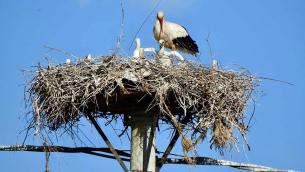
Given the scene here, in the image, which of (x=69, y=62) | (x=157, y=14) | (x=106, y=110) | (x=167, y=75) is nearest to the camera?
(x=167, y=75)

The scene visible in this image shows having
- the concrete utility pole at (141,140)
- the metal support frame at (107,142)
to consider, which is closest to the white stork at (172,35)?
the concrete utility pole at (141,140)

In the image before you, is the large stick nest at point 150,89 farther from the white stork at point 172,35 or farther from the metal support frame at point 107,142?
the white stork at point 172,35

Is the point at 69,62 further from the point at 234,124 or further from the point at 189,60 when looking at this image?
the point at 234,124

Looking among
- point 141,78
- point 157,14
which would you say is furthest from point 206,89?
point 157,14

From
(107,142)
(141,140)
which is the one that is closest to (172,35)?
(141,140)

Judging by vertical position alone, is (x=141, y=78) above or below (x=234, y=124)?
above

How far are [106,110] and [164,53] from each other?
1.28 meters

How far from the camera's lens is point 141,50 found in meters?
8.60

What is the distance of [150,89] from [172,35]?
13.6 ft

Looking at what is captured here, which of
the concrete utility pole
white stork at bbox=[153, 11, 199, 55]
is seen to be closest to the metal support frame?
the concrete utility pole

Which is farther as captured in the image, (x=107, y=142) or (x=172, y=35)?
(x=172, y=35)

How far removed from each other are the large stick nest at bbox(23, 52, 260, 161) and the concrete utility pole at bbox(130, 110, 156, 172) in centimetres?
48

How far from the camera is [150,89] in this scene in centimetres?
785

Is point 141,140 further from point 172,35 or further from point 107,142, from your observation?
point 172,35
